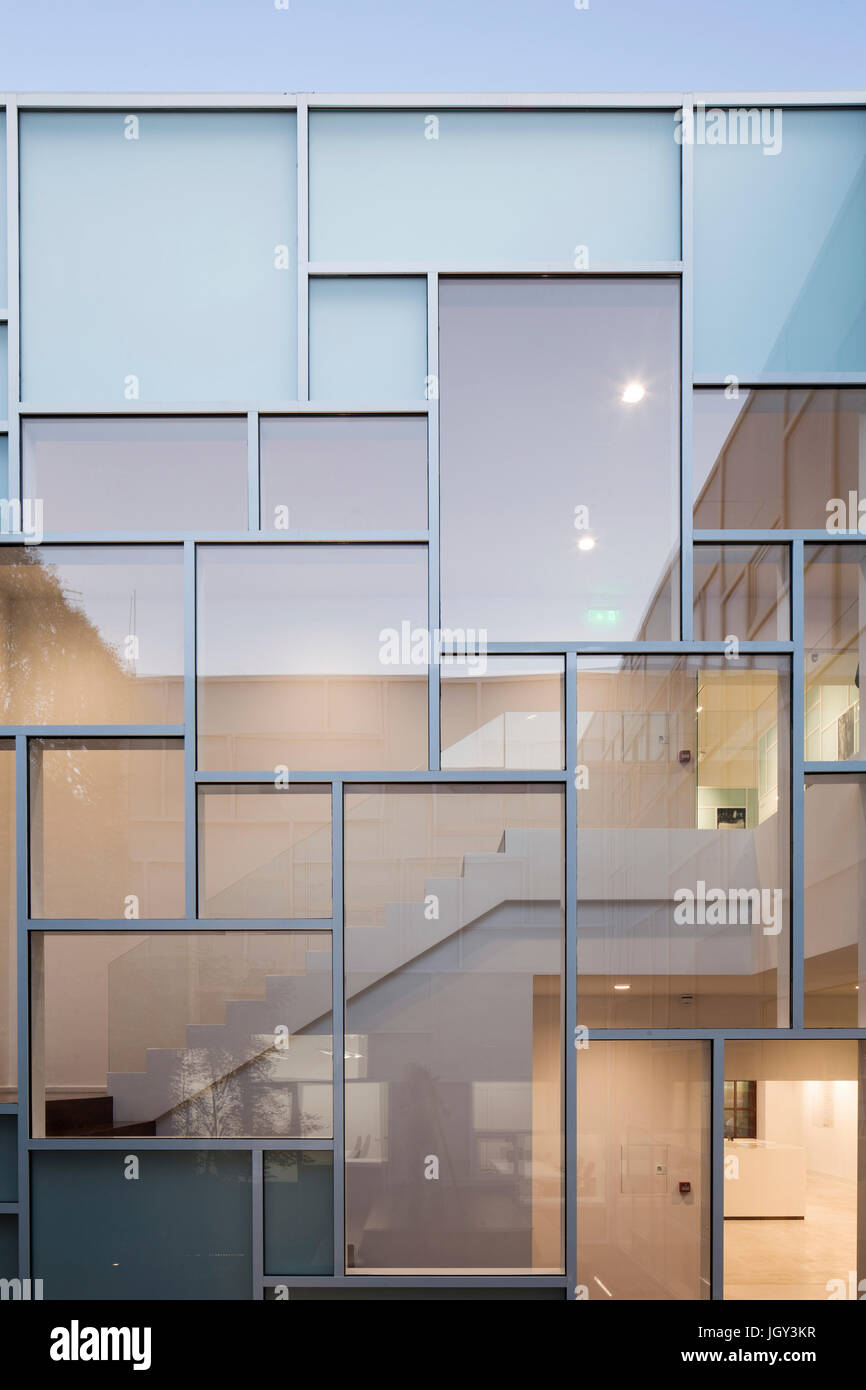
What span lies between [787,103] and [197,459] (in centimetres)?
283

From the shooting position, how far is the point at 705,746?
404cm

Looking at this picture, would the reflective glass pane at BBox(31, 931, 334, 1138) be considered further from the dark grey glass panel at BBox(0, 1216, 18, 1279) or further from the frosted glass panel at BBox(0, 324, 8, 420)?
the frosted glass panel at BBox(0, 324, 8, 420)

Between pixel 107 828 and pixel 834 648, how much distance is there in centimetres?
306

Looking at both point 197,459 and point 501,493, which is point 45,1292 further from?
point 501,493

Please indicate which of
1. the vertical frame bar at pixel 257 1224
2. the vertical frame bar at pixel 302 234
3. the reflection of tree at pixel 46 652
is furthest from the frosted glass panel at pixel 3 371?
the vertical frame bar at pixel 257 1224

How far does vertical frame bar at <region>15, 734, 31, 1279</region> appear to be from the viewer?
3.93m

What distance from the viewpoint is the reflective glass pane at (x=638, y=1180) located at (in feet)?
12.8

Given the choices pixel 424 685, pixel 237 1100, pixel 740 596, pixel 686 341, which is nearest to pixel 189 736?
pixel 424 685

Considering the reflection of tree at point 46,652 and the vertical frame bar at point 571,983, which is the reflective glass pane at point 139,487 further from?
the vertical frame bar at point 571,983

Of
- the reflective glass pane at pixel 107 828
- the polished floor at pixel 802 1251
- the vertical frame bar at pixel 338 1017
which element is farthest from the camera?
the reflective glass pane at pixel 107 828

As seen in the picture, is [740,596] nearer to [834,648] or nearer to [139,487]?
[834,648]

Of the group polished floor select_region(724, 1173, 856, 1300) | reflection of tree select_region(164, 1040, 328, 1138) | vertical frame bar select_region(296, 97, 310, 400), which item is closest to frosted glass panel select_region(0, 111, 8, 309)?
vertical frame bar select_region(296, 97, 310, 400)

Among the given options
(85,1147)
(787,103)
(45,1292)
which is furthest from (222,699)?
(787,103)

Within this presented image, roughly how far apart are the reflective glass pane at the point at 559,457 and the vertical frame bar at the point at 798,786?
0.50 m
